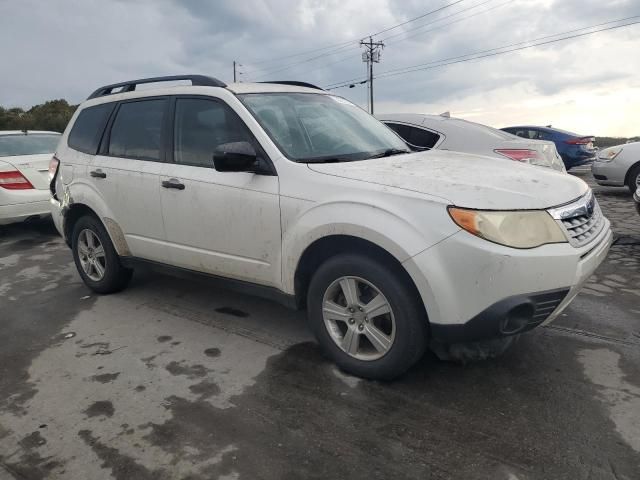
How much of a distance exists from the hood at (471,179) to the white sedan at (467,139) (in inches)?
102

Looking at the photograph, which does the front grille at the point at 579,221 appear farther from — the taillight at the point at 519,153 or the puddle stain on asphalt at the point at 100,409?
the taillight at the point at 519,153

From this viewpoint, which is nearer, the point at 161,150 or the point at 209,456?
the point at 209,456

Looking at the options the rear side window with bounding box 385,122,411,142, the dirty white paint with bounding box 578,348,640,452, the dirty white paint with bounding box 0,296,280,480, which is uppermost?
the rear side window with bounding box 385,122,411,142

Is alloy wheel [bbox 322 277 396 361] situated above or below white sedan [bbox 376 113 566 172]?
below

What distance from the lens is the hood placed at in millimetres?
2633

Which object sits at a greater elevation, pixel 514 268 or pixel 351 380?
pixel 514 268

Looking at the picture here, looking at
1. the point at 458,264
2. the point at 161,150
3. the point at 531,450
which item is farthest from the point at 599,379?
the point at 161,150

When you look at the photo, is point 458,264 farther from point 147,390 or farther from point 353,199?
point 147,390

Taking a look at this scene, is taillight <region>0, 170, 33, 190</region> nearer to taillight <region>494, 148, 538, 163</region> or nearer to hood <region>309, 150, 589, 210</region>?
hood <region>309, 150, 589, 210</region>

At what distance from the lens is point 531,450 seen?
2365mm

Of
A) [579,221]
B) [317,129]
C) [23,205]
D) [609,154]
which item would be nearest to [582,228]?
[579,221]

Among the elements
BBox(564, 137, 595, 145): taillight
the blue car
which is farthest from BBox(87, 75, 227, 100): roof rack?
BBox(564, 137, 595, 145): taillight

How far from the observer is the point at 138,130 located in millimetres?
4242

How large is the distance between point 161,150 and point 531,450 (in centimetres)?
320
